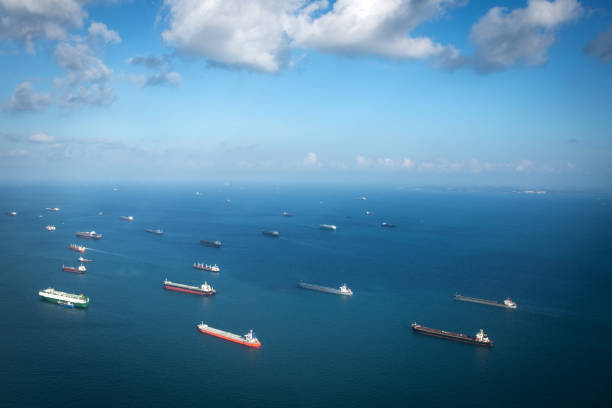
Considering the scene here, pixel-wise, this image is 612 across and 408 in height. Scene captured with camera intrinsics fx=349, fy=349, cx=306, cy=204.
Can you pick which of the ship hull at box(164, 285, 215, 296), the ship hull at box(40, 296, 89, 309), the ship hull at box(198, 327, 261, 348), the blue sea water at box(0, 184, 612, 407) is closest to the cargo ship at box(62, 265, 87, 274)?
the blue sea water at box(0, 184, 612, 407)

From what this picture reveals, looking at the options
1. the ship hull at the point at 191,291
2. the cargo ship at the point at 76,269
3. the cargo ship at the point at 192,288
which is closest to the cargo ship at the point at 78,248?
the cargo ship at the point at 76,269

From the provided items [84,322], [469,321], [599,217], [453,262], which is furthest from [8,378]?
[599,217]

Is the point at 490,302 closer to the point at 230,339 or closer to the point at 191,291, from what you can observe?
the point at 230,339

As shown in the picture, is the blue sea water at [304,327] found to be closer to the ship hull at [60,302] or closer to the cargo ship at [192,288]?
the ship hull at [60,302]

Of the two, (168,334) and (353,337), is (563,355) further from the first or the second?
(168,334)

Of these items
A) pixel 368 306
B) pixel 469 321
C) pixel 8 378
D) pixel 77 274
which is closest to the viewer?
pixel 8 378
